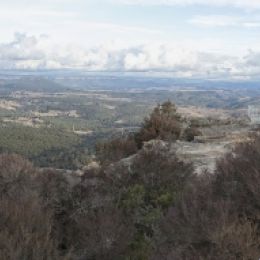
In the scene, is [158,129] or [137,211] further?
[158,129]

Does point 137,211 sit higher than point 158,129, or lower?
lower

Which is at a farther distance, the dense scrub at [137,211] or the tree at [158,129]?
the tree at [158,129]

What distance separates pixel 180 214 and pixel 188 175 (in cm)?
817

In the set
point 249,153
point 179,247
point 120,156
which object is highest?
point 249,153

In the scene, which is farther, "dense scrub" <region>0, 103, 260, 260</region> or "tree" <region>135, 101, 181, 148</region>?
"tree" <region>135, 101, 181, 148</region>

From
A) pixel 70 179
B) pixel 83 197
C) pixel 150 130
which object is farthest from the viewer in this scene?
pixel 150 130

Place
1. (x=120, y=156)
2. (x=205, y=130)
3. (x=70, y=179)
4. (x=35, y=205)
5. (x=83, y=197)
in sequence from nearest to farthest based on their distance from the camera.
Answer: (x=35, y=205)
(x=83, y=197)
(x=70, y=179)
(x=120, y=156)
(x=205, y=130)

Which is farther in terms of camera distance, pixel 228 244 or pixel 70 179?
pixel 70 179

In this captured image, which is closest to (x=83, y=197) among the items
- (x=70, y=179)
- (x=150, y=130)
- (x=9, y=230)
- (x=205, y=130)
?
(x=70, y=179)

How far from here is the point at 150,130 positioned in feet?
110

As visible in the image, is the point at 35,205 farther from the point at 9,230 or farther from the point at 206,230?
the point at 206,230

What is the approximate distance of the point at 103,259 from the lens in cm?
1391

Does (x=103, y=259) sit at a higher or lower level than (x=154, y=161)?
lower

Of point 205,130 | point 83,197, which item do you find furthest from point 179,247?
point 205,130
